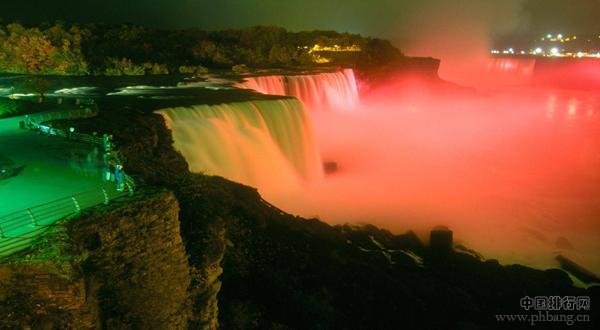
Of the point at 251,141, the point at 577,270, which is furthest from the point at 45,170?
the point at 577,270

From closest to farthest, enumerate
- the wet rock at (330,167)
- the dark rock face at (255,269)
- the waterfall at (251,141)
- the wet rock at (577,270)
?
1. the dark rock face at (255,269)
2. the wet rock at (577,270)
3. the waterfall at (251,141)
4. the wet rock at (330,167)

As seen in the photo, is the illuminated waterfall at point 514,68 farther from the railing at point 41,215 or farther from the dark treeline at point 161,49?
the railing at point 41,215

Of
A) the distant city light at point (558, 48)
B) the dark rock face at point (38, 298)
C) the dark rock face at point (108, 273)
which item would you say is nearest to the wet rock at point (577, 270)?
the dark rock face at point (108, 273)

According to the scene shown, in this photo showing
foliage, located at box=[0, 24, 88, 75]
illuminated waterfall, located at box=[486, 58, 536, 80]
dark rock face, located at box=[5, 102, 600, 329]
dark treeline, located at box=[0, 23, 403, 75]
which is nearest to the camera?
dark rock face, located at box=[5, 102, 600, 329]

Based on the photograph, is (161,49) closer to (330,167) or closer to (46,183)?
(330,167)

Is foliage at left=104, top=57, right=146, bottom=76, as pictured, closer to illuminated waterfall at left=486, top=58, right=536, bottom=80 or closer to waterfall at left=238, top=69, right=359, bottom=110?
waterfall at left=238, top=69, right=359, bottom=110

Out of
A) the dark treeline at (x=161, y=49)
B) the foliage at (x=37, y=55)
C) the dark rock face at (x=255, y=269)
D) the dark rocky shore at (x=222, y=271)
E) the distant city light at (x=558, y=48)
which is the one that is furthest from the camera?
the distant city light at (x=558, y=48)

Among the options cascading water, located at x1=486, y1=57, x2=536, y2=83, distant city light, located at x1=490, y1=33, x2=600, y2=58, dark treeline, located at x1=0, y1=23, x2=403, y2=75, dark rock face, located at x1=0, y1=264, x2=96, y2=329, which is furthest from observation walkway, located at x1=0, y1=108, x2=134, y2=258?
distant city light, located at x1=490, y1=33, x2=600, y2=58
